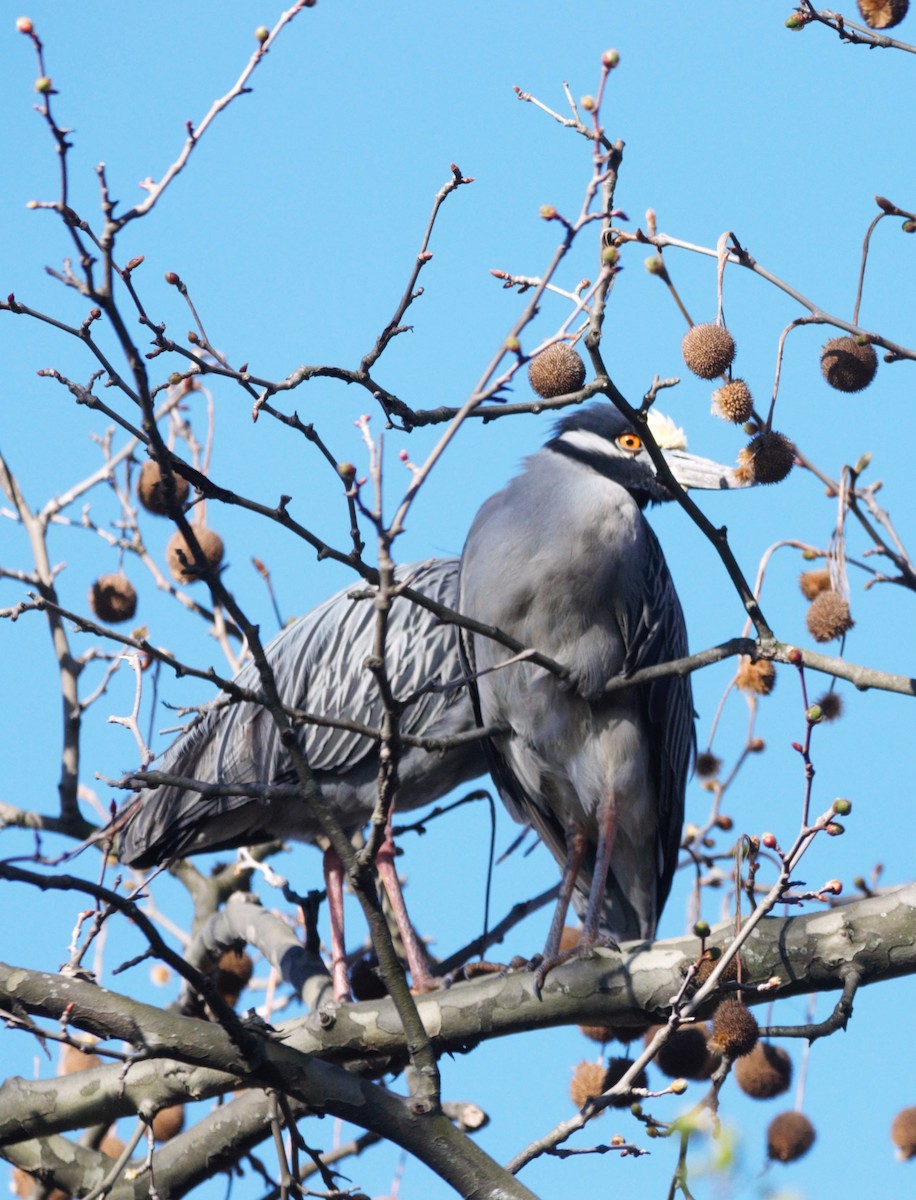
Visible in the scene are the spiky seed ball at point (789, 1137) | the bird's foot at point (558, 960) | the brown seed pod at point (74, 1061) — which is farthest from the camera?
the brown seed pod at point (74, 1061)

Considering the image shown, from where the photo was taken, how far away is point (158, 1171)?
3961mm

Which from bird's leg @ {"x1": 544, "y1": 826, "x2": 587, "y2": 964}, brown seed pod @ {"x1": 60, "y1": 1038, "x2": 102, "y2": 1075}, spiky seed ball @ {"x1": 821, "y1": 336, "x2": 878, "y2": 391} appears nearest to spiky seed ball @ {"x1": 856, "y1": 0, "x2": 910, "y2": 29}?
spiky seed ball @ {"x1": 821, "y1": 336, "x2": 878, "y2": 391}

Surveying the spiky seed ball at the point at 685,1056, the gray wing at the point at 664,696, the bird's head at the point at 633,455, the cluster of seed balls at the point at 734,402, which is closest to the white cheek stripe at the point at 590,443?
the bird's head at the point at 633,455

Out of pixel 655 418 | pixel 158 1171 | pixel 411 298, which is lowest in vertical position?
pixel 158 1171

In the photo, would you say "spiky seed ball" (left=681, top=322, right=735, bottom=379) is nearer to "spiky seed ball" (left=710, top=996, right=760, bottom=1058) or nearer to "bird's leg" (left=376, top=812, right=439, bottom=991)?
"spiky seed ball" (left=710, top=996, right=760, bottom=1058)

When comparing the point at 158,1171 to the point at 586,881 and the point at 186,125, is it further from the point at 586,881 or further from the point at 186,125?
the point at 186,125

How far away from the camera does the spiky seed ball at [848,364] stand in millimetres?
3439

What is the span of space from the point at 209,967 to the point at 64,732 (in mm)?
986

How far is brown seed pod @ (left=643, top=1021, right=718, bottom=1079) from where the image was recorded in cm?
407

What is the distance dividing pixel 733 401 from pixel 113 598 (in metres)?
3.01

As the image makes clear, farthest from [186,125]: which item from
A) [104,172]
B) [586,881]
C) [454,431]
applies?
[586,881]

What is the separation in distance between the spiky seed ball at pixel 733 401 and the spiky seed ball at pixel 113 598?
9.64ft

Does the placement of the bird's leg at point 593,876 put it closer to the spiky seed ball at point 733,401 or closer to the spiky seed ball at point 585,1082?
the spiky seed ball at point 585,1082

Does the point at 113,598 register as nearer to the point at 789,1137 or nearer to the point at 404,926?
the point at 404,926
